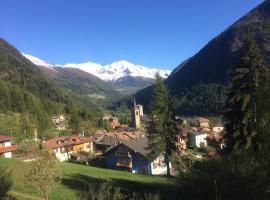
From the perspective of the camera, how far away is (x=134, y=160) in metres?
68.2

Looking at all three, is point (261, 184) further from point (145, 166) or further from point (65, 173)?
point (145, 166)

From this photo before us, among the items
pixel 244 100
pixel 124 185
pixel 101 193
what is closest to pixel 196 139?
pixel 124 185

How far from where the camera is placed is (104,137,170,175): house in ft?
219

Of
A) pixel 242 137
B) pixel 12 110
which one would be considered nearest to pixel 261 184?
pixel 242 137

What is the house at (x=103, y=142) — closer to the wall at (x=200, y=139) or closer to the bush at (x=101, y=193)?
the wall at (x=200, y=139)

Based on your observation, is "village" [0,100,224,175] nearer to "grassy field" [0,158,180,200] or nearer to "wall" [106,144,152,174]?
"wall" [106,144,152,174]

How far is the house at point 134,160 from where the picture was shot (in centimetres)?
6669

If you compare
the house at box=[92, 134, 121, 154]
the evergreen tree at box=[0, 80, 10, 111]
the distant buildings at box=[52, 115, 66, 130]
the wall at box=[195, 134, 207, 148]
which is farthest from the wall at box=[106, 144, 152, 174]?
the evergreen tree at box=[0, 80, 10, 111]

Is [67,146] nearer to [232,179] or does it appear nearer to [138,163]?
[138,163]

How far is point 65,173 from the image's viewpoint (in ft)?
144

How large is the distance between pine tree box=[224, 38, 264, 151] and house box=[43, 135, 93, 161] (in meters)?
58.3

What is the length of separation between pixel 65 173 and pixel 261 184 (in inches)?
1096

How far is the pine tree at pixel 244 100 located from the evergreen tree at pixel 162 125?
1467cm

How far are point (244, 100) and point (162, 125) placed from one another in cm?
1731
